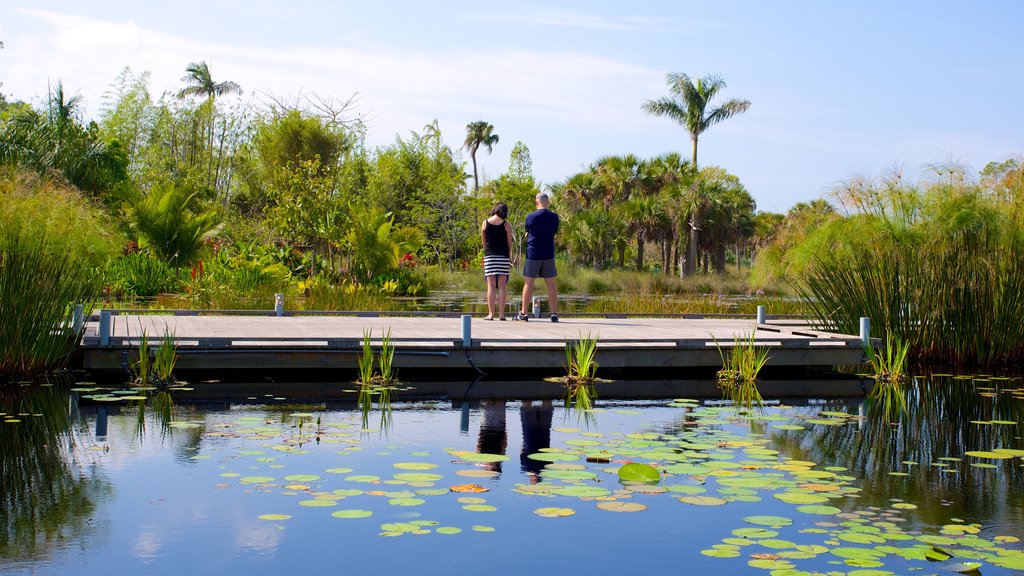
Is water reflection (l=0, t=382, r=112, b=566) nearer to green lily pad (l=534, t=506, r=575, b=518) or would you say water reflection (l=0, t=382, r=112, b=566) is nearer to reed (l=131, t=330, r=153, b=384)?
reed (l=131, t=330, r=153, b=384)

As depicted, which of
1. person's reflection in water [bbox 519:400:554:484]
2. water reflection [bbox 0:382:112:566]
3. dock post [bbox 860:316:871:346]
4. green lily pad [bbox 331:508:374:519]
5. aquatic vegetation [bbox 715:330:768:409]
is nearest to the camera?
water reflection [bbox 0:382:112:566]

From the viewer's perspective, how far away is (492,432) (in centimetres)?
874

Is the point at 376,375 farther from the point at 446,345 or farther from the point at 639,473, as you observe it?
the point at 639,473

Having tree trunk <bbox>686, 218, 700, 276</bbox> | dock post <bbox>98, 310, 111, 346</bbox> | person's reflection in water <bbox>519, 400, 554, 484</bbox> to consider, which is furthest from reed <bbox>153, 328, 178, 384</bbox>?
tree trunk <bbox>686, 218, 700, 276</bbox>

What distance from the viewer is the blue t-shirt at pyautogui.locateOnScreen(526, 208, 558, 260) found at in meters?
14.1

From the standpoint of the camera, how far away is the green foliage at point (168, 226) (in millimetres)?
25969

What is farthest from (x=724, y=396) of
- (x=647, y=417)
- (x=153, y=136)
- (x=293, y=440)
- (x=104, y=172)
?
(x=153, y=136)

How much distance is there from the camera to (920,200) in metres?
15.3

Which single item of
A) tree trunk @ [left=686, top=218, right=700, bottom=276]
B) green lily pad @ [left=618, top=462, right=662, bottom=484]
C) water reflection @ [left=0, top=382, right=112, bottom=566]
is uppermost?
tree trunk @ [left=686, top=218, right=700, bottom=276]

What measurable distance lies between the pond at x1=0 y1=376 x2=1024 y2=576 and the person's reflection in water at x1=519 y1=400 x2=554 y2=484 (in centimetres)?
4

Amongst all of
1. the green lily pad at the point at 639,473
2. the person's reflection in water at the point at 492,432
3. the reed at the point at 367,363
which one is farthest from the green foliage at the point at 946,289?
the green lily pad at the point at 639,473

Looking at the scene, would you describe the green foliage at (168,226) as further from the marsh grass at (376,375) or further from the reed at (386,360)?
the reed at (386,360)

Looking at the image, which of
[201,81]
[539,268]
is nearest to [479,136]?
[201,81]

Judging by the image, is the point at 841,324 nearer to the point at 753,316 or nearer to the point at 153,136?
the point at 753,316
